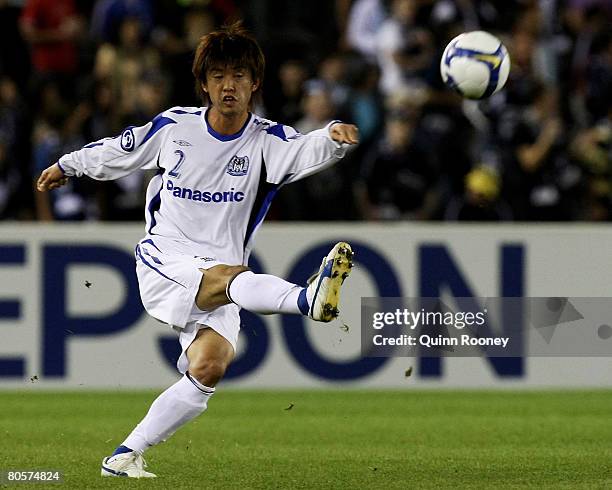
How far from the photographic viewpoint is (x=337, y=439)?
1038 centimetres

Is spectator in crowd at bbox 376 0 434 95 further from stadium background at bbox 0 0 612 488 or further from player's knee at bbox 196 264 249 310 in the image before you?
player's knee at bbox 196 264 249 310

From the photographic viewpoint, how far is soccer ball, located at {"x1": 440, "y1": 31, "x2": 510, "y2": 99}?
8.98 m

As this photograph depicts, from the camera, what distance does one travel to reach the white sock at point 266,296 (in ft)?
25.0

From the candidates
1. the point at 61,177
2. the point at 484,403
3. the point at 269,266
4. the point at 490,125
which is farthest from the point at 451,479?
the point at 490,125

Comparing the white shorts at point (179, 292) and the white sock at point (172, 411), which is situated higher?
the white shorts at point (179, 292)

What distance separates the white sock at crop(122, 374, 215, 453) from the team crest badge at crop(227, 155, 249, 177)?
3.75 ft

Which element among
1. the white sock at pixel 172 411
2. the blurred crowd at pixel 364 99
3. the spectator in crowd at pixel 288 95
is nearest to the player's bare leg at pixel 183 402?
the white sock at pixel 172 411

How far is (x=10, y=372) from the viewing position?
13258mm

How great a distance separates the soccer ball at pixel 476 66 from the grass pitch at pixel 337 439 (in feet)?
7.38

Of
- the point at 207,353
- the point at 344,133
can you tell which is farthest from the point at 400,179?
the point at 207,353

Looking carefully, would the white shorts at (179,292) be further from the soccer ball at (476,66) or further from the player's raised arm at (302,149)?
the soccer ball at (476,66)

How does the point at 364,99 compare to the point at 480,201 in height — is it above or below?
above

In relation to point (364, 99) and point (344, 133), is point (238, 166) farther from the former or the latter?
point (364, 99)

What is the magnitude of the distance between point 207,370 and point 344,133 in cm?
143
